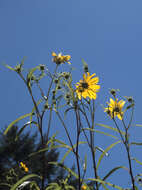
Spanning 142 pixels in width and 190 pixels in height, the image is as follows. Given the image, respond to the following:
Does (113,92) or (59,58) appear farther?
(59,58)

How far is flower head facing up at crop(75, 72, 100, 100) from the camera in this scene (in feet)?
4.87

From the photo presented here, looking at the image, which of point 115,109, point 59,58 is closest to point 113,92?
point 115,109

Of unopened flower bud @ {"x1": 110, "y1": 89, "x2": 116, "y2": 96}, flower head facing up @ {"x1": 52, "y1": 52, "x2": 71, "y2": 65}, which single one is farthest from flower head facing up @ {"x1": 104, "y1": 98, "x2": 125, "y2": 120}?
flower head facing up @ {"x1": 52, "y1": 52, "x2": 71, "y2": 65}

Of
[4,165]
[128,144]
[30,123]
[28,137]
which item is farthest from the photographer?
[28,137]

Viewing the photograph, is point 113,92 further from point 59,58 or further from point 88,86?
point 59,58

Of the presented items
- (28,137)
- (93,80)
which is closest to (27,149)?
(28,137)

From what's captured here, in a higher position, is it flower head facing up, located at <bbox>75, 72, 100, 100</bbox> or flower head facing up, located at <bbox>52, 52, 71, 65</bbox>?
flower head facing up, located at <bbox>52, 52, 71, 65</bbox>


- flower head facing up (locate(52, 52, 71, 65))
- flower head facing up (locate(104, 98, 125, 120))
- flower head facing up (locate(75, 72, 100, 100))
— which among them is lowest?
flower head facing up (locate(104, 98, 125, 120))

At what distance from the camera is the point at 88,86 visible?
60.5 inches

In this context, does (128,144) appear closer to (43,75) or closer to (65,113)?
(65,113)

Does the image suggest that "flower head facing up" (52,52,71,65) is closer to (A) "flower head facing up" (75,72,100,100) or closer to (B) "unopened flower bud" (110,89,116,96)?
(A) "flower head facing up" (75,72,100,100)

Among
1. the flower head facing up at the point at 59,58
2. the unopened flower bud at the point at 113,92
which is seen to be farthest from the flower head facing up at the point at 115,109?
the flower head facing up at the point at 59,58

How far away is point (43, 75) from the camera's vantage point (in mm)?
1505

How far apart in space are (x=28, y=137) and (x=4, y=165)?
→ 7.88 feet
